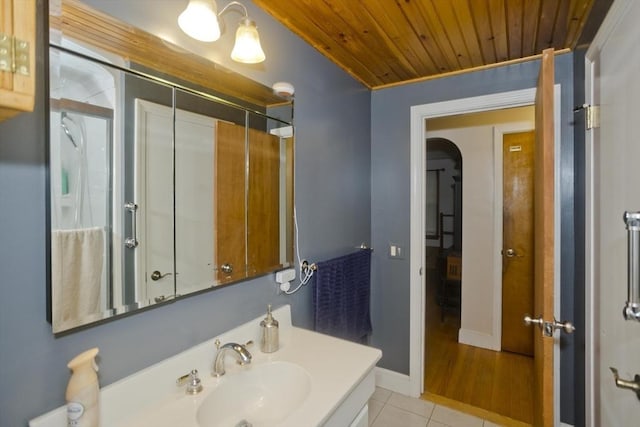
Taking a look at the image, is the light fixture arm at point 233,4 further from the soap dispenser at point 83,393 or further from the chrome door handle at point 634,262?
the chrome door handle at point 634,262

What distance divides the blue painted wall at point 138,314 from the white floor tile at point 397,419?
971 mm

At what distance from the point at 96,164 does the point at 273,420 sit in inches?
40.0

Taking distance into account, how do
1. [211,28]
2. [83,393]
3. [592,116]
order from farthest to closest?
[592,116]
[211,28]
[83,393]

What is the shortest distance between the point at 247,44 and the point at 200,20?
18 cm

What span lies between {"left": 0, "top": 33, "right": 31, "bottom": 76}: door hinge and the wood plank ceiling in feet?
3.62

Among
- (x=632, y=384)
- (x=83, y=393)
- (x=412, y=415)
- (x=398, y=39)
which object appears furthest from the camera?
(x=412, y=415)

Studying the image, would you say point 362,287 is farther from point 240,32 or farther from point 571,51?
point 571,51

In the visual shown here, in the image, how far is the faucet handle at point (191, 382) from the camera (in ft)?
3.27

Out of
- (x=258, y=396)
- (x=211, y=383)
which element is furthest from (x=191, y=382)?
(x=258, y=396)

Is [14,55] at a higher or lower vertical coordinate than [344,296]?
higher

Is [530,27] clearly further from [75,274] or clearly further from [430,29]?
[75,274]

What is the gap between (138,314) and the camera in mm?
934

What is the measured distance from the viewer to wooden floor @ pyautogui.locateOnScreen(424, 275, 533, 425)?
2.15 metres

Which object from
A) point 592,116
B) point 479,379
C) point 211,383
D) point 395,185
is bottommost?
point 479,379
